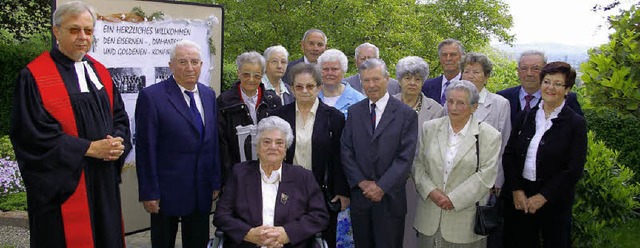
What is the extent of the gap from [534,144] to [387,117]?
46.4 inches

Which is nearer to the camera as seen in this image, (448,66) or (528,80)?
(528,80)

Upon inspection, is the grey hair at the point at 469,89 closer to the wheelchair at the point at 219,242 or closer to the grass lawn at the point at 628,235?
the wheelchair at the point at 219,242

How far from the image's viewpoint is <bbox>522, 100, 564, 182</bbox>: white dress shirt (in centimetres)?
458

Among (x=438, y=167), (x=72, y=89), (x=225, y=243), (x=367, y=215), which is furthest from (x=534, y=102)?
(x=72, y=89)

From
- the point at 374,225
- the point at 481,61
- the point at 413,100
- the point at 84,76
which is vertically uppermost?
the point at 481,61

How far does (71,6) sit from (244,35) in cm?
1213

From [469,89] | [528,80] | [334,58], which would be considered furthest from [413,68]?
[528,80]

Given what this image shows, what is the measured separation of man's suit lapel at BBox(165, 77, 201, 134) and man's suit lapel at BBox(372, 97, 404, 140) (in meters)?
1.40

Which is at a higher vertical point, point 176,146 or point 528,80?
point 528,80

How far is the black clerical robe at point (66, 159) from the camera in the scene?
383cm

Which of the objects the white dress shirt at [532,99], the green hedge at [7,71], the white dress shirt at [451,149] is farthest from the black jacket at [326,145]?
the green hedge at [7,71]

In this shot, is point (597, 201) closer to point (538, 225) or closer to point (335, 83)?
point (538, 225)

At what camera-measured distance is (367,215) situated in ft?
15.1

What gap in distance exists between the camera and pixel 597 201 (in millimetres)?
5430
